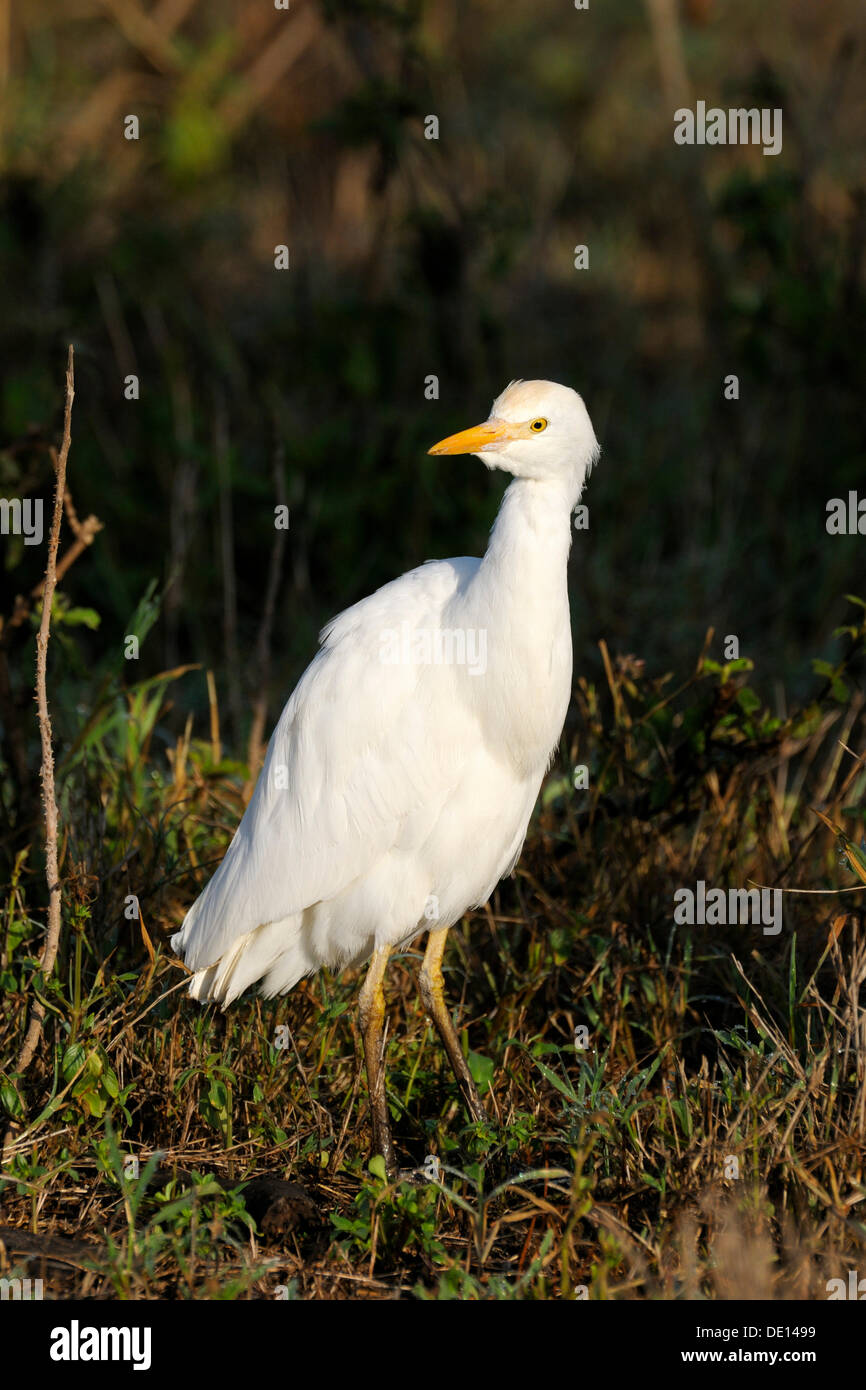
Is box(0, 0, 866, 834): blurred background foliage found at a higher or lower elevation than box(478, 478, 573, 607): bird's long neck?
higher

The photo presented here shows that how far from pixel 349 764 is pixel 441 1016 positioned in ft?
2.17

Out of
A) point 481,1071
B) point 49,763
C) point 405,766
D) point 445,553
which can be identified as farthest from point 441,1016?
point 445,553

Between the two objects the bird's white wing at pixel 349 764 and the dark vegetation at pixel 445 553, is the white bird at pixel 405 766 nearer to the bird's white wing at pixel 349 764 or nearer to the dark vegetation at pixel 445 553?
the bird's white wing at pixel 349 764

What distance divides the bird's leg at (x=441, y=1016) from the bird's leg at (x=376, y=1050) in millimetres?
147

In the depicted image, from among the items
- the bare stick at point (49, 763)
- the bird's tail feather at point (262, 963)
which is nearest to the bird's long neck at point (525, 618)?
the bird's tail feather at point (262, 963)

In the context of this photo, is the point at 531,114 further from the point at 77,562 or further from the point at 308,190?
the point at 77,562

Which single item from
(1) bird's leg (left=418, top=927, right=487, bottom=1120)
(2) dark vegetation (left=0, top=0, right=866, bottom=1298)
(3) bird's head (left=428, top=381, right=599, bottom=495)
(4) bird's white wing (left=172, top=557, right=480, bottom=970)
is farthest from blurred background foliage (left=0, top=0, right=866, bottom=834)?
(3) bird's head (left=428, top=381, right=599, bottom=495)

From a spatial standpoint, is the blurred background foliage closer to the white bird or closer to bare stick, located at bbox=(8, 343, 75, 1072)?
bare stick, located at bbox=(8, 343, 75, 1072)

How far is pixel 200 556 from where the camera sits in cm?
527

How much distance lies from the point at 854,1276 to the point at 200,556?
3708 millimetres

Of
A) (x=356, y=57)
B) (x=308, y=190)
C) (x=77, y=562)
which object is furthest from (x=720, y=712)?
(x=308, y=190)

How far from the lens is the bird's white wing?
288cm

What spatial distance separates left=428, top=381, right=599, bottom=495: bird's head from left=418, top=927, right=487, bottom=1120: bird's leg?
3.70ft

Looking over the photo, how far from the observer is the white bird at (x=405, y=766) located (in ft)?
9.23
